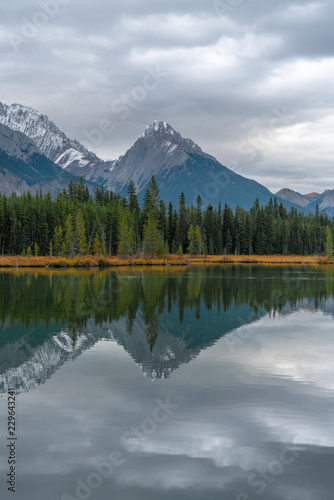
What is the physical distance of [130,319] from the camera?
111ft

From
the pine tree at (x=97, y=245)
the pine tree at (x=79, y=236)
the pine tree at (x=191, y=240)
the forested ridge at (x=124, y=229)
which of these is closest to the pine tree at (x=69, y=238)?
the forested ridge at (x=124, y=229)

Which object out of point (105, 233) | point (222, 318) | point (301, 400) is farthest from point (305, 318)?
point (105, 233)

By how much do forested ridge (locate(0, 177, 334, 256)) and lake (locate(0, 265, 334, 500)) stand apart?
96000 millimetres

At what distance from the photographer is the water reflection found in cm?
2186

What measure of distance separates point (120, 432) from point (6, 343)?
13.5 metres

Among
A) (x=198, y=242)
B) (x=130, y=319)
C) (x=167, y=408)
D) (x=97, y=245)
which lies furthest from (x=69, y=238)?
(x=167, y=408)

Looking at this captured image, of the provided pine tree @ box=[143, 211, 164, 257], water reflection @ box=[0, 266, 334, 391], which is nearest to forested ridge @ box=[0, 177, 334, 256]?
pine tree @ box=[143, 211, 164, 257]

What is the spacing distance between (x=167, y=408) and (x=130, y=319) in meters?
19.0

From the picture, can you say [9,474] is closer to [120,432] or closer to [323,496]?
[120,432]

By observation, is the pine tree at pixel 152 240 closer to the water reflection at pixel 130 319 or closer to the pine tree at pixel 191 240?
the pine tree at pixel 191 240

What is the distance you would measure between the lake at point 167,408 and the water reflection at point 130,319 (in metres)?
0.17

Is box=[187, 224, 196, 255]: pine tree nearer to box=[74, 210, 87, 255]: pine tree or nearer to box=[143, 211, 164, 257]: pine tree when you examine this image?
box=[143, 211, 164, 257]: pine tree

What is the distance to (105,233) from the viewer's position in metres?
148

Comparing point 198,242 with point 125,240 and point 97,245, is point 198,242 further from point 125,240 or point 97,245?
point 125,240
